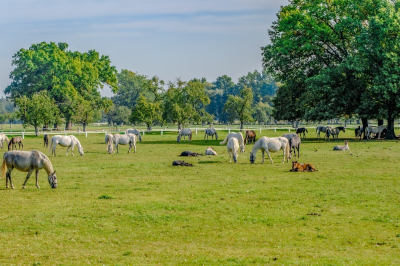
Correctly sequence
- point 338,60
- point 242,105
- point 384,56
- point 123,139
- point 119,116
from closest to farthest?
point 123,139 → point 384,56 → point 338,60 → point 242,105 → point 119,116

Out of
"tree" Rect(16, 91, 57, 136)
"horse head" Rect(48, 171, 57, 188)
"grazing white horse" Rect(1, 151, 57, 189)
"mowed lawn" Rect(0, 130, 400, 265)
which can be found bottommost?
"mowed lawn" Rect(0, 130, 400, 265)

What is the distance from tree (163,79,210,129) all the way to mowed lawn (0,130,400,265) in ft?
175

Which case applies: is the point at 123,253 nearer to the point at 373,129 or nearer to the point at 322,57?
the point at 373,129

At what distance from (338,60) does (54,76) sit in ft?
183

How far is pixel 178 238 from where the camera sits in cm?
1211

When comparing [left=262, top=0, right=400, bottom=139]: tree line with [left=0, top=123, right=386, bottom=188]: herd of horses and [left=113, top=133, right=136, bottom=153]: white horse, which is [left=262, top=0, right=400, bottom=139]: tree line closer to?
[left=0, top=123, right=386, bottom=188]: herd of horses

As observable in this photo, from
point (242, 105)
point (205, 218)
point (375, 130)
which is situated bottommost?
point (205, 218)

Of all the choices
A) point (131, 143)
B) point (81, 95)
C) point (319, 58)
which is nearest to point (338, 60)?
point (319, 58)

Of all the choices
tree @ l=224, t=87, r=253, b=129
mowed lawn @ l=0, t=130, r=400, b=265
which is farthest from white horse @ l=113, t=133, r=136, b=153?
tree @ l=224, t=87, r=253, b=129

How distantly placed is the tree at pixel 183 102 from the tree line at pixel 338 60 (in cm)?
2209

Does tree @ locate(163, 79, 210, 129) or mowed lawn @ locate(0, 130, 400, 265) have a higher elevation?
tree @ locate(163, 79, 210, 129)

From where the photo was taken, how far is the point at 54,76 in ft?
295

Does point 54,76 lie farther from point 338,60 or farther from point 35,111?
point 338,60

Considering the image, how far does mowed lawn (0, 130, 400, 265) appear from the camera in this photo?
10.7 metres
